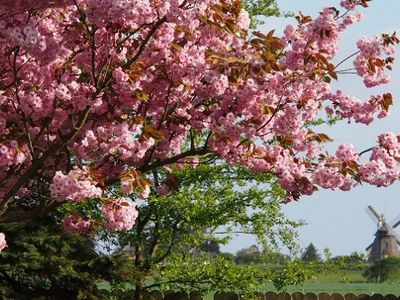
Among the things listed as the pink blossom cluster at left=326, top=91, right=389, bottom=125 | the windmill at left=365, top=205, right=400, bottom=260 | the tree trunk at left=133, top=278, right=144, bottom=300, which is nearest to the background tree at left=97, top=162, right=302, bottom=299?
the tree trunk at left=133, top=278, right=144, bottom=300

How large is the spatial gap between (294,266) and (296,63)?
261 inches

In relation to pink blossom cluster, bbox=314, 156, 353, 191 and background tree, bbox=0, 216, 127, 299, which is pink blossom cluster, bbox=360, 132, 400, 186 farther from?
background tree, bbox=0, 216, 127, 299

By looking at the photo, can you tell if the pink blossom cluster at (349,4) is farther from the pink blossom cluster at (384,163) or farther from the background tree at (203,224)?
the background tree at (203,224)

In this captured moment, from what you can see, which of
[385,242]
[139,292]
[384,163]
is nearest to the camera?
[384,163]

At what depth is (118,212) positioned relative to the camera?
6.83 m

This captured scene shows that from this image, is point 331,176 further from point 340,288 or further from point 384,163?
point 340,288

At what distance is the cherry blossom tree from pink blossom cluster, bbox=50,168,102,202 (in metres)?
0.01

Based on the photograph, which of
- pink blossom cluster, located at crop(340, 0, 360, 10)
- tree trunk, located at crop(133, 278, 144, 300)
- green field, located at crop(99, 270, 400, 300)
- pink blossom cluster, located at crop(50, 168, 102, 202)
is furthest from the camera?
green field, located at crop(99, 270, 400, 300)

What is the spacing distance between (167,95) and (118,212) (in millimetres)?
1276

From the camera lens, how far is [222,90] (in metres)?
6.90

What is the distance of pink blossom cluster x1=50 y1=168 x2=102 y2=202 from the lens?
6.14 m

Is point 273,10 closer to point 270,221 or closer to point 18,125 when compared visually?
point 270,221

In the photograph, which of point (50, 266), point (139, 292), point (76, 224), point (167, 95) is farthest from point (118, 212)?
point (139, 292)

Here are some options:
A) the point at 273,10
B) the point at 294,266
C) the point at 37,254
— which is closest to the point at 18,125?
the point at 37,254
